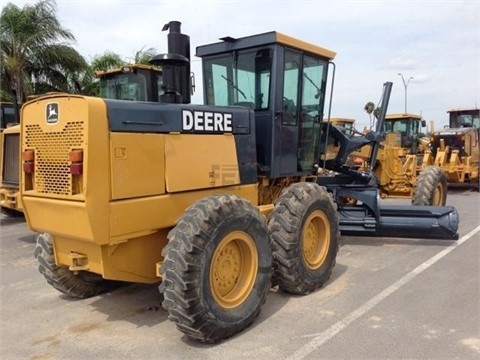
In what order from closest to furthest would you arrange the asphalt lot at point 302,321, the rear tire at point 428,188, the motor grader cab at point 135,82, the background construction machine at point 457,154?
the asphalt lot at point 302,321 < the rear tire at point 428,188 < the motor grader cab at point 135,82 < the background construction machine at point 457,154

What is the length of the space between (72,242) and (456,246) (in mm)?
5498

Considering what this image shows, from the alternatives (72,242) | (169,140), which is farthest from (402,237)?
(72,242)

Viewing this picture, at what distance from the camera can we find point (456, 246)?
7.00 m

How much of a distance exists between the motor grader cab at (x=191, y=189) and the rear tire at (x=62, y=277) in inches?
0.5

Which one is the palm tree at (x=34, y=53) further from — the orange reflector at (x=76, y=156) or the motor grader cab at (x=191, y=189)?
the orange reflector at (x=76, y=156)

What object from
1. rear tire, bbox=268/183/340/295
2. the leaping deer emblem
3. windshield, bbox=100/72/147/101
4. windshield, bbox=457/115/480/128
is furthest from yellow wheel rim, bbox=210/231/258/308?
windshield, bbox=457/115/480/128

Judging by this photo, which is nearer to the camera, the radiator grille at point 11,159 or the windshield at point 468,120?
the radiator grille at point 11,159

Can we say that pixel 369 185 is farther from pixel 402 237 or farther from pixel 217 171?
pixel 217 171

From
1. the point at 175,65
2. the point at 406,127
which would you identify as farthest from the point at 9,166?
the point at 406,127

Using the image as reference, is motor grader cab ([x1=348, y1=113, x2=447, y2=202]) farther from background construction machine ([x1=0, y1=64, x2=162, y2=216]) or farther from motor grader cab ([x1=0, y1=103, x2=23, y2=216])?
motor grader cab ([x1=0, y1=103, x2=23, y2=216])

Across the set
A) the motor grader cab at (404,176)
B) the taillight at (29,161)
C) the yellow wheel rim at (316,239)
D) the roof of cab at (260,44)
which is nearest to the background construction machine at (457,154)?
the motor grader cab at (404,176)

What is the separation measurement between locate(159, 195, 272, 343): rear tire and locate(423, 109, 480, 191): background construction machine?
35.1 feet

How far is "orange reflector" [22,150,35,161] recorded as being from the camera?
4.05m

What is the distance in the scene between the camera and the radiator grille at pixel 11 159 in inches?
308
